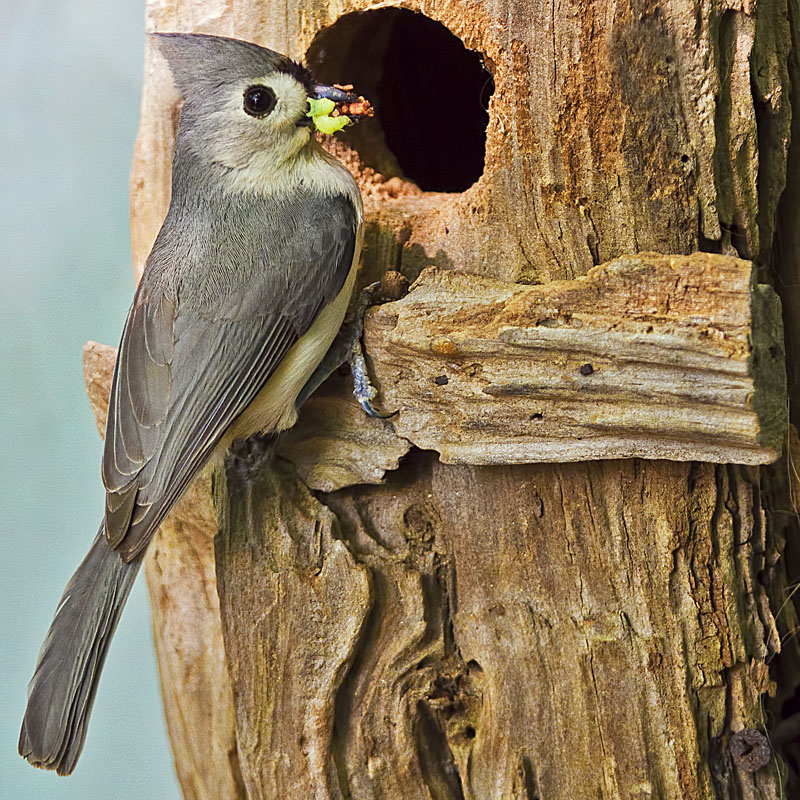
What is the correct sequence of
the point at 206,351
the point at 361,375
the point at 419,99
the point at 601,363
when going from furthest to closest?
the point at 419,99
the point at 361,375
the point at 206,351
the point at 601,363

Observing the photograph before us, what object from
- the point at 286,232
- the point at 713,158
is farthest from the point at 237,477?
the point at 713,158

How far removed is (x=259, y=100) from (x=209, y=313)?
14.2 inches

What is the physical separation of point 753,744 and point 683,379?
2.07ft

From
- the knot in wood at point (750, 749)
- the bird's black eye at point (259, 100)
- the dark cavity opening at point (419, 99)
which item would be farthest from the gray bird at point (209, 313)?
the knot in wood at point (750, 749)

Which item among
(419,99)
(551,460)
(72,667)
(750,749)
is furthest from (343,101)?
(750,749)

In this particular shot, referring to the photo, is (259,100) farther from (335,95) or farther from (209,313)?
(209,313)

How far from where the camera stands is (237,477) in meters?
1.81

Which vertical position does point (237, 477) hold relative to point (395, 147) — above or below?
below

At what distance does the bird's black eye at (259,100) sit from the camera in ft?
5.19

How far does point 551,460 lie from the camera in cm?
151

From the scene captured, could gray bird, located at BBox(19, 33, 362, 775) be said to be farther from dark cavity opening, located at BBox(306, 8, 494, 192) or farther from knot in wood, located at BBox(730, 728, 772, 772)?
knot in wood, located at BBox(730, 728, 772, 772)

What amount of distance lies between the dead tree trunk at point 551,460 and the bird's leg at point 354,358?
0.03 meters

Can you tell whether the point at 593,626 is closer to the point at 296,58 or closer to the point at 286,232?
the point at 286,232

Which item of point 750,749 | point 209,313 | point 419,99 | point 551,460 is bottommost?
point 750,749
